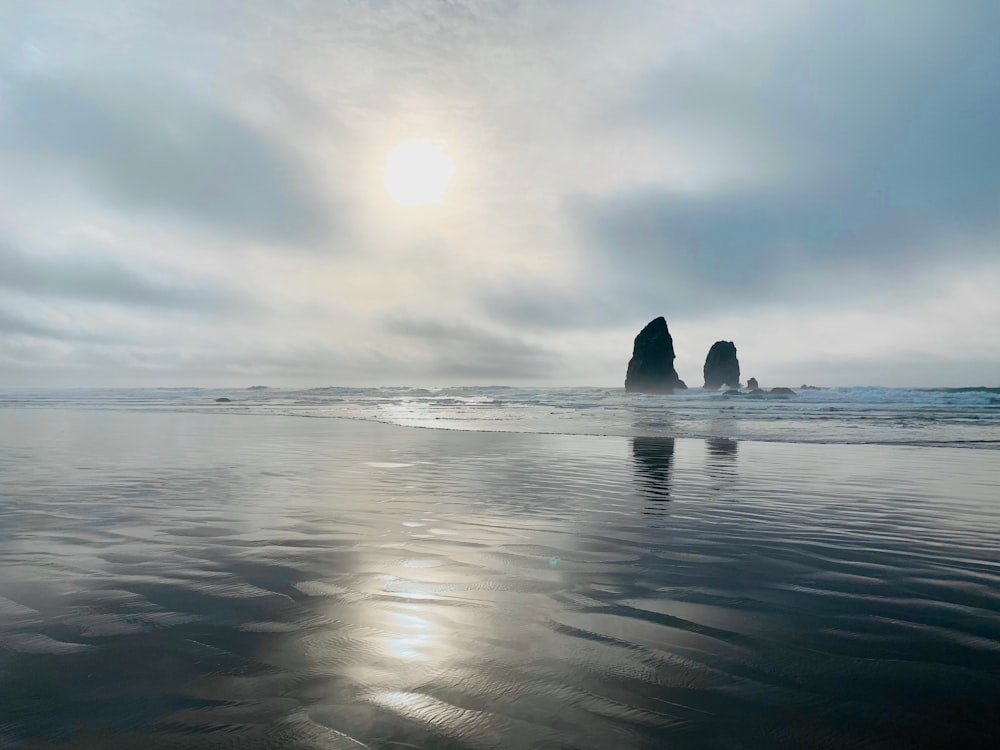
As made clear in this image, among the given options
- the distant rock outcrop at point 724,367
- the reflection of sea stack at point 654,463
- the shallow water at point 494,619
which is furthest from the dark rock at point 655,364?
the shallow water at point 494,619

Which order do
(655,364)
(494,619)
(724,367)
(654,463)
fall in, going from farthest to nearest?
(724,367) → (655,364) → (654,463) → (494,619)

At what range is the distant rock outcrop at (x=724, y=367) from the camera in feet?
417

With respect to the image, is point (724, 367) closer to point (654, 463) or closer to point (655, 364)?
point (655, 364)

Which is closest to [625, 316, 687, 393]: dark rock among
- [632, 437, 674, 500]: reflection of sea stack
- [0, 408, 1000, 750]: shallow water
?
[632, 437, 674, 500]: reflection of sea stack

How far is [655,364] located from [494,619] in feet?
384

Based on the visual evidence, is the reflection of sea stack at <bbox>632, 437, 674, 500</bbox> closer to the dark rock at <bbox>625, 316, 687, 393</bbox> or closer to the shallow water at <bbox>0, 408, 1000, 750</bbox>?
the shallow water at <bbox>0, 408, 1000, 750</bbox>

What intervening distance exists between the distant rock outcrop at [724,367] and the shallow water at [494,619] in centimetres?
12549

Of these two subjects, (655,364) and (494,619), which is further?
(655,364)

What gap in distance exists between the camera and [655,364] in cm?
11638

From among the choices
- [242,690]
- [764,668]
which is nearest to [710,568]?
[764,668]

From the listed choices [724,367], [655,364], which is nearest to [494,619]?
[655,364]

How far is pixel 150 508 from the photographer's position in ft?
26.7

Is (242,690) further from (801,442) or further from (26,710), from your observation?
(801,442)

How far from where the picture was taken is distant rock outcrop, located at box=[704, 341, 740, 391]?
127 meters
